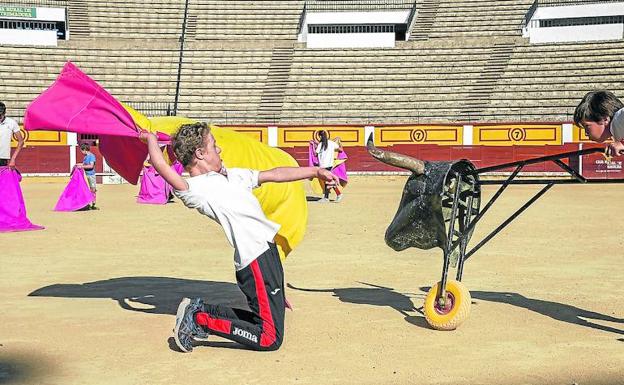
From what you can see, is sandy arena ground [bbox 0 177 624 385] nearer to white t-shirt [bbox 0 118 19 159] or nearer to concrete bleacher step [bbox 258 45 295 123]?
white t-shirt [bbox 0 118 19 159]

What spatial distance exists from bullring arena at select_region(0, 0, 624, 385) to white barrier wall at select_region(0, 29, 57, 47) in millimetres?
77

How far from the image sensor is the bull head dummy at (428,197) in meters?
4.55

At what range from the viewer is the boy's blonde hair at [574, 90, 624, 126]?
13.6 ft

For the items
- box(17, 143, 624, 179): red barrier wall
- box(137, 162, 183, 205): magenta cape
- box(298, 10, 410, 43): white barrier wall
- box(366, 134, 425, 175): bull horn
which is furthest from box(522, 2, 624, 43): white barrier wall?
box(366, 134, 425, 175): bull horn

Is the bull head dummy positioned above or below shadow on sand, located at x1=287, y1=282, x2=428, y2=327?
above

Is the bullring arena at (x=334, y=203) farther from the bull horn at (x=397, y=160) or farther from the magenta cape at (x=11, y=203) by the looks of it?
the bull horn at (x=397, y=160)

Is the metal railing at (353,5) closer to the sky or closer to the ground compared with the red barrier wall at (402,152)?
closer to the sky

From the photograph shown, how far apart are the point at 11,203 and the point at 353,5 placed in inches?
917

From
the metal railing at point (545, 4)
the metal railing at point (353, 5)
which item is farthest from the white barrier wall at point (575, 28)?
the metal railing at point (353, 5)

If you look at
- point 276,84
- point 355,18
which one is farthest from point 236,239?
Answer: point 355,18

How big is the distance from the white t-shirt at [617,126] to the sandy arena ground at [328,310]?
1003 millimetres

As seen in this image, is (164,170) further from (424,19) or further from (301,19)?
(301,19)

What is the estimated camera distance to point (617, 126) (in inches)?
159

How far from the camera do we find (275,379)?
11.7ft
